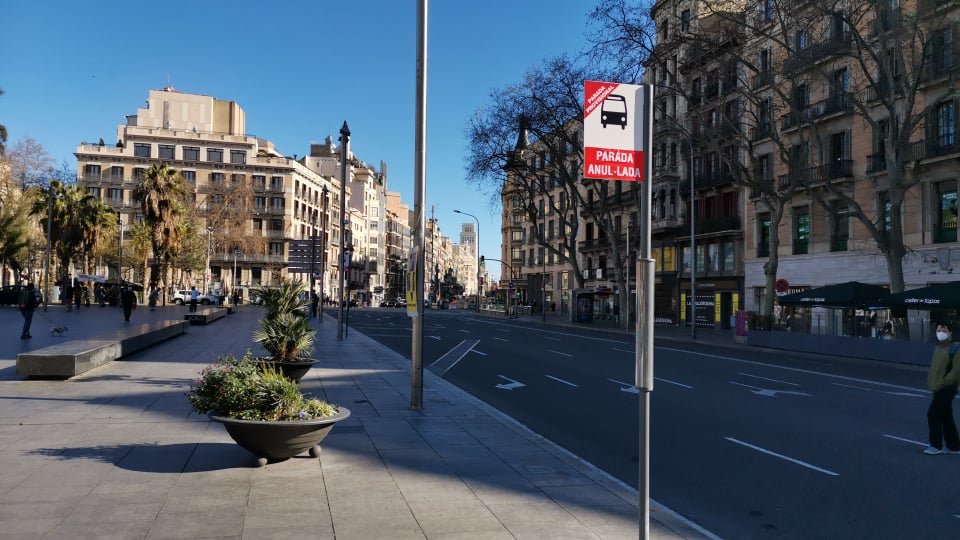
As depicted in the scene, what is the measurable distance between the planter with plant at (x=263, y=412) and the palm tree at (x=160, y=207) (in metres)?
47.7

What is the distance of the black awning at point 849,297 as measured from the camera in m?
26.0

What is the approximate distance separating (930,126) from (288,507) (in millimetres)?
33239

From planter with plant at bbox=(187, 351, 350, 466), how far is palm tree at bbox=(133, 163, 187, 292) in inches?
1876

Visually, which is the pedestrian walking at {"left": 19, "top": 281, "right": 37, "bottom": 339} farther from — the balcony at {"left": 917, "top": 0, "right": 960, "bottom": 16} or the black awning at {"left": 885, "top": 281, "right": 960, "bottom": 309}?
the balcony at {"left": 917, "top": 0, "right": 960, "bottom": 16}

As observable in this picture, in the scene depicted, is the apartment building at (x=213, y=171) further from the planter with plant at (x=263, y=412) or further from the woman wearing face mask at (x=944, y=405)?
the woman wearing face mask at (x=944, y=405)

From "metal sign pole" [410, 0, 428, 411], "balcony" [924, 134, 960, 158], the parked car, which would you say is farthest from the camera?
the parked car

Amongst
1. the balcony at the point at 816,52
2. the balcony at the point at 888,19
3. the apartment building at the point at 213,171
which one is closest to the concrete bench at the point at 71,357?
the balcony at the point at 816,52

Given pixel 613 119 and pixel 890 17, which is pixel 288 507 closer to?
pixel 613 119

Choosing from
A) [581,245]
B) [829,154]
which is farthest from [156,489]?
[581,245]

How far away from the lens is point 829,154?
36.5m

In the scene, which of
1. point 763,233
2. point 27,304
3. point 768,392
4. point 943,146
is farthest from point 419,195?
point 763,233

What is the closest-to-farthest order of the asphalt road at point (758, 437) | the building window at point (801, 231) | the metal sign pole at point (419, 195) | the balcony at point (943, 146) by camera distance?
the asphalt road at point (758, 437)
the metal sign pole at point (419, 195)
the balcony at point (943, 146)
the building window at point (801, 231)

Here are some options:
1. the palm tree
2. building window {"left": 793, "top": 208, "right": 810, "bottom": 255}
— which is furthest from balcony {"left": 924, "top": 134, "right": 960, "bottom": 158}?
the palm tree

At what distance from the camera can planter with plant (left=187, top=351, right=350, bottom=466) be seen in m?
6.66
